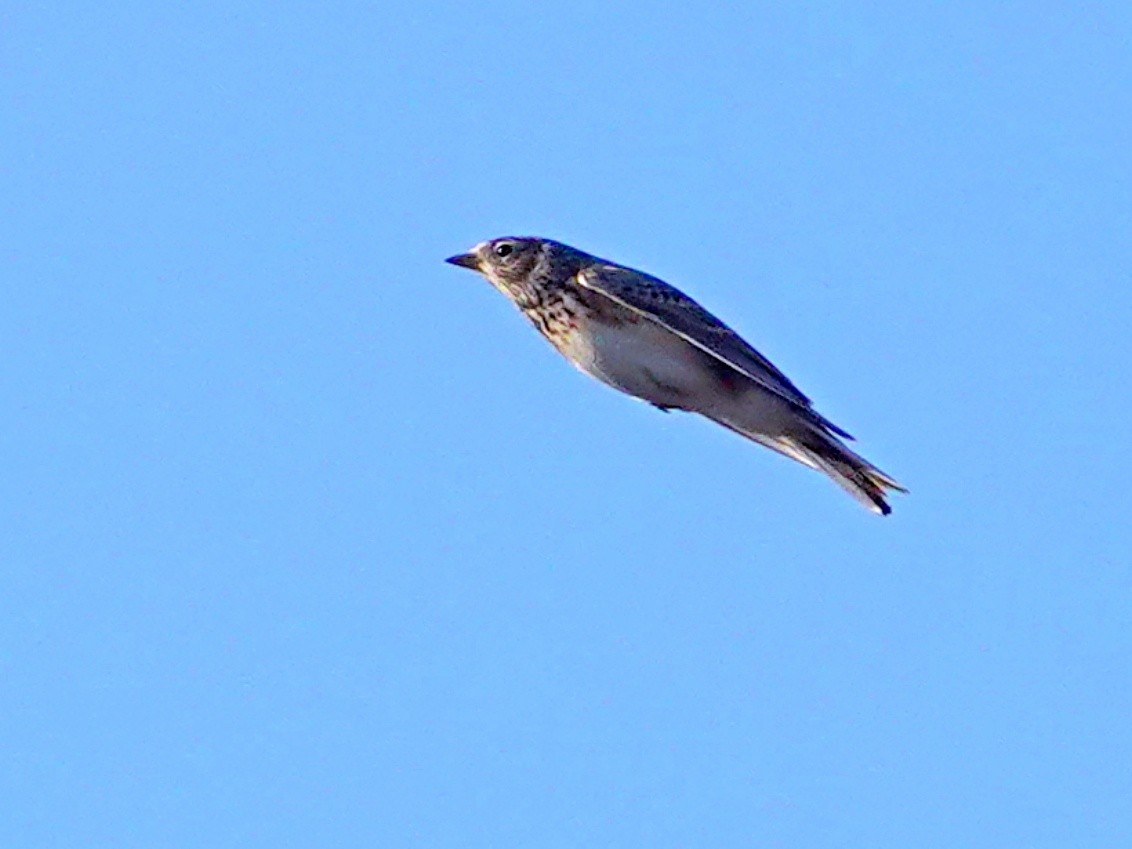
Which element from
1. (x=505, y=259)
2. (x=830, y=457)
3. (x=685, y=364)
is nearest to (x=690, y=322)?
(x=685, y=364)

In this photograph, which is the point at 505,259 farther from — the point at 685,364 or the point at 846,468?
the point at 846,468

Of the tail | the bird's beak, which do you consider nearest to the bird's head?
the bird's beak

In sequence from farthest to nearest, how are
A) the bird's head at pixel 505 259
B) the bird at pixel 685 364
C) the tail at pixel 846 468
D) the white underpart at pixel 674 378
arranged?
the bird's head at pixel 505 259 → the white underpart at pixel 674 378 → the bird at pixel 685 364 → the tail at pixel 846 468

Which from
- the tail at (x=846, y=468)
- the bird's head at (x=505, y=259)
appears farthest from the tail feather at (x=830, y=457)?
the bird's head at (x=505, y=259)

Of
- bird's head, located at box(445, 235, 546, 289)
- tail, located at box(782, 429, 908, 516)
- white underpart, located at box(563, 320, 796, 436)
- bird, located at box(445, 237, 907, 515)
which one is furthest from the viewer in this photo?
bird's head, located at box(445, 235, 546, 289)

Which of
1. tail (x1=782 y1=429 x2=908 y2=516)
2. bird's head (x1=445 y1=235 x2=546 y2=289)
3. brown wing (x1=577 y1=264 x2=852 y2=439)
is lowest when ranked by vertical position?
tail (x1=782 y1=429 x2=908 y2=516)

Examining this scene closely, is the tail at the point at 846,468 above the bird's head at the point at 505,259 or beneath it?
beneath

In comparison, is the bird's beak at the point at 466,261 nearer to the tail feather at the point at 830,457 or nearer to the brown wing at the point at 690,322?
the brown wing at the point at 690,322

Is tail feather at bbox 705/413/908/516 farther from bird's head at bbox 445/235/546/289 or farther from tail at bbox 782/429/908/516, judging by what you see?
bird's head at bbox 445/235/546/289
